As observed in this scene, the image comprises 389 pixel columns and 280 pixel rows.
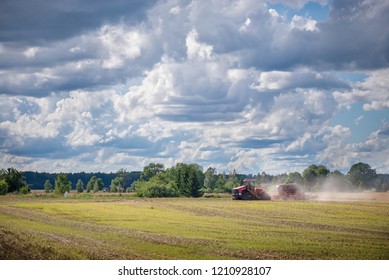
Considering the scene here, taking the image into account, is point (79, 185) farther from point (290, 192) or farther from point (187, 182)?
point (290, 192)

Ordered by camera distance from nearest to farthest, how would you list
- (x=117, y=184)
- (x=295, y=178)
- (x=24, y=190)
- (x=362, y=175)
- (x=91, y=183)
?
(x=362, y=175) < (x=24, y=190) < (x=295, y=178) < (x=91, y=183) < (x=117, y=184)

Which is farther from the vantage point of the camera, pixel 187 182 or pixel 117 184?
pixel 117 184

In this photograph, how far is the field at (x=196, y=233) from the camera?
2441 cm

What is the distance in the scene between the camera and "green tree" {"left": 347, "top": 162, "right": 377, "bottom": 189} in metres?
41.9

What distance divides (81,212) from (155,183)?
37363 millimetres

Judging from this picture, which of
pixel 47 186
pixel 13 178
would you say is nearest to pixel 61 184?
pixel 47 186

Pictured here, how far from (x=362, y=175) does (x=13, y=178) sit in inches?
1188

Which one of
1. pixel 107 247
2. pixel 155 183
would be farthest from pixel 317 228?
pixel 155 183

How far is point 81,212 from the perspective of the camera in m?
43.8

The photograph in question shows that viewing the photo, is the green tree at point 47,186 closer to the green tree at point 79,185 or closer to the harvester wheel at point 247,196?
the harvester wheel at point 247,196

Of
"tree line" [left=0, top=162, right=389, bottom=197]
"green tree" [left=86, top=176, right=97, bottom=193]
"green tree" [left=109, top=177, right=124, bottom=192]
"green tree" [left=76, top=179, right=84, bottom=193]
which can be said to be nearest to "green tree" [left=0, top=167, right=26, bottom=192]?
"tree line" [left=0, top=162, right=389, bottom=197]

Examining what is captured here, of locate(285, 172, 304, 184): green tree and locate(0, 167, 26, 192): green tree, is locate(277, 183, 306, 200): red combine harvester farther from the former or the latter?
locate(0, 167, 26, 192): green tree

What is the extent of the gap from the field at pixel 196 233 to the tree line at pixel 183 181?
2984 mm

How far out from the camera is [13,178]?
161 ft
